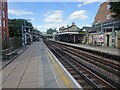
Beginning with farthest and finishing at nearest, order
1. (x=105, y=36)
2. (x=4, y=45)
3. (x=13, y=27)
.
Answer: (x=13, y=27), (x=105, y=36), (x=4, y=45)

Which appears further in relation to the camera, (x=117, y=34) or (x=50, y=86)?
(x=117, y=34)

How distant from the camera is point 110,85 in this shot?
30.0 ft

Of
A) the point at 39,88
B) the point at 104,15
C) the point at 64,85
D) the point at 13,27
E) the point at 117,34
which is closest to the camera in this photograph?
the point at 39,88

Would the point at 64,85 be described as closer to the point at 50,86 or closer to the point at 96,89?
the point at 50,86

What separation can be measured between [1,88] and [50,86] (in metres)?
1.86

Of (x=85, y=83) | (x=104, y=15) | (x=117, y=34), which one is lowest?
(x=85, y=83)

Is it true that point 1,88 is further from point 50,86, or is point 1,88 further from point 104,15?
point 104,15

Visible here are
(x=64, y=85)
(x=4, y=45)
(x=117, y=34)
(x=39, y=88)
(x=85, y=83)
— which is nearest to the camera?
(x=39, y=88)

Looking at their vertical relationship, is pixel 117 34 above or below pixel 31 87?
above

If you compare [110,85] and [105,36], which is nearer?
[110,85]

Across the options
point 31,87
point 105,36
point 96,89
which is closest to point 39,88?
point 31,87

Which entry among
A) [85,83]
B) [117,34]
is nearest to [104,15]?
[117,34]

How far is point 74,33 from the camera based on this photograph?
7375 centimetres

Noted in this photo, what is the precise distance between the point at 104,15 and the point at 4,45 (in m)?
52.0
